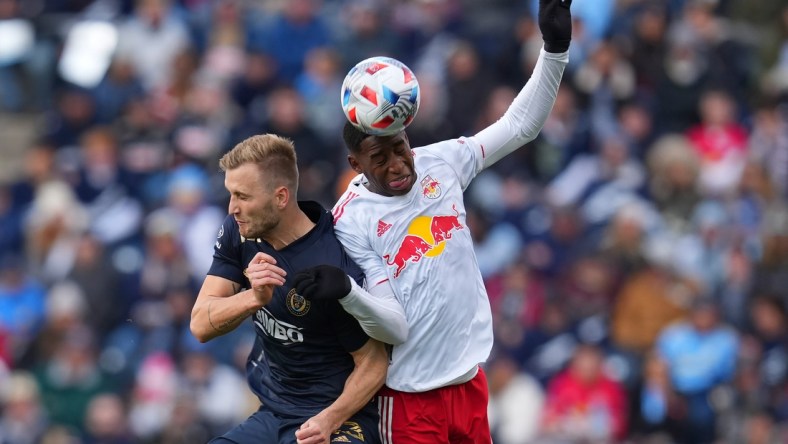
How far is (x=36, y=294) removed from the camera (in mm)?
15242

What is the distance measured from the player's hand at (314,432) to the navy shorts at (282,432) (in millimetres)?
99

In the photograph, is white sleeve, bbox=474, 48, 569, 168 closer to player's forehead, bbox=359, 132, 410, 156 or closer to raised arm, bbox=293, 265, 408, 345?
player's forehead, bbox=359, 132, 410, 156

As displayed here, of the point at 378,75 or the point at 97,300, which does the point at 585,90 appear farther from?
the point at 378,75

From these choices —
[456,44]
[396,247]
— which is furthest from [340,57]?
[396,247]

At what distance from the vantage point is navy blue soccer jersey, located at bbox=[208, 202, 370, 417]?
670 centimetres

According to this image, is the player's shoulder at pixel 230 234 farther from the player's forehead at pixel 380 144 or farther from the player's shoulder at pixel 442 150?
the player's shoulder at pixel 442 150

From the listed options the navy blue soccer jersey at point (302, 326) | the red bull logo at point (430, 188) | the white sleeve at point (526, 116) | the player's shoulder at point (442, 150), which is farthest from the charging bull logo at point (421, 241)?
the white sleeve at point (526, 116)

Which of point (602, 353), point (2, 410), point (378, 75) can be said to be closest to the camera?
point (378, 75)

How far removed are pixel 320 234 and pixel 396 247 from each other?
0.36m

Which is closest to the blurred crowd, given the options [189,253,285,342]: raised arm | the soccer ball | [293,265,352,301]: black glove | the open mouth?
the open mouth

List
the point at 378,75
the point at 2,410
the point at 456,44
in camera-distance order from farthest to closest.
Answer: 1. the point at 456,44
2. the point at 2,410
3. the point at 378,75

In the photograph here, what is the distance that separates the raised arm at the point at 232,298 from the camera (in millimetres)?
6262

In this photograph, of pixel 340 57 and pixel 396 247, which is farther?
pixel 340 57

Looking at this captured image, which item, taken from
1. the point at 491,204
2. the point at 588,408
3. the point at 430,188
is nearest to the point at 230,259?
the point at 430,188
